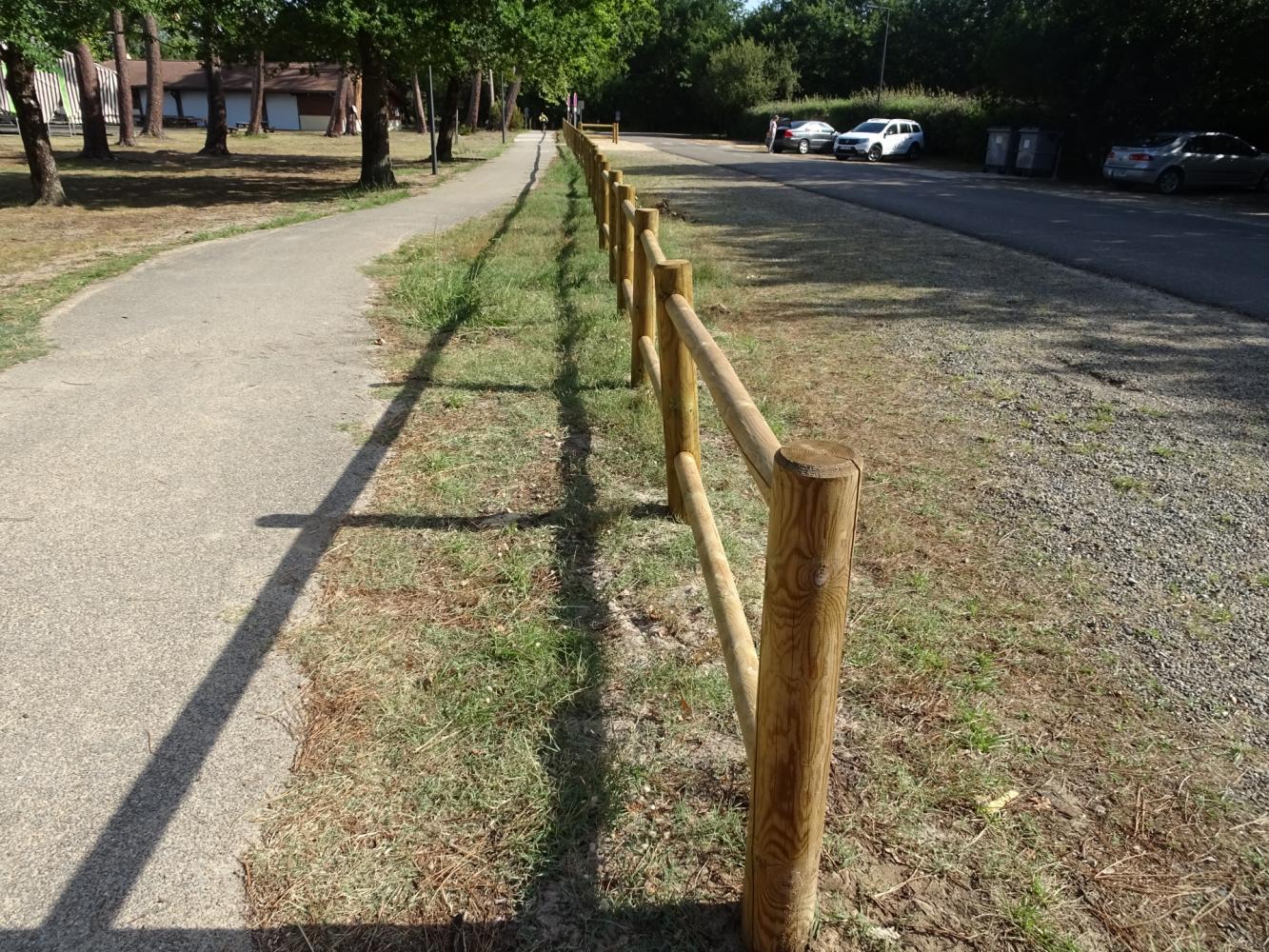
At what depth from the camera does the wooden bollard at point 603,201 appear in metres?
10.4

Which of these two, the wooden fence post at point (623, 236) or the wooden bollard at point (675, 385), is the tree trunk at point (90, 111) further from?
the wooden bollard at point (675, 385)

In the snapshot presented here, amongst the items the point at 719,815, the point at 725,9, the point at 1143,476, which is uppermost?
the point at 725,9

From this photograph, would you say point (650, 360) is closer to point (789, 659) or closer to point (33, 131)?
point (789, 659)

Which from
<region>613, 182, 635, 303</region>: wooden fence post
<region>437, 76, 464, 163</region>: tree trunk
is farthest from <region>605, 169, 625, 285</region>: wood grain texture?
<region>437, 76, 464, 163</region>: tree trunk

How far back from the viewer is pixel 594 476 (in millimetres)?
4652

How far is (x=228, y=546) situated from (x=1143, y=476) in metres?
4.28

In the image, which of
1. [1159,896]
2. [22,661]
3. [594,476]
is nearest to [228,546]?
[22,661]

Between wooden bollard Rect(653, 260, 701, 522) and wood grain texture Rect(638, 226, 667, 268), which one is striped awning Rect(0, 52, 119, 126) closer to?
wood grain texture Rect(638, 226, 667, 268)

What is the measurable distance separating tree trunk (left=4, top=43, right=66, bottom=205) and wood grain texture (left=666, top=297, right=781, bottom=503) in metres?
15.8

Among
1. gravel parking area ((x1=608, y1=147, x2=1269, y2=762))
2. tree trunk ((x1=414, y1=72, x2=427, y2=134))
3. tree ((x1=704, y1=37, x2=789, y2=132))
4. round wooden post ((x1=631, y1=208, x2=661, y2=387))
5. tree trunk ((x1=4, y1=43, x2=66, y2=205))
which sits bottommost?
gravel parking area ((x1=608, y1=147, x2=1269, y2=762))

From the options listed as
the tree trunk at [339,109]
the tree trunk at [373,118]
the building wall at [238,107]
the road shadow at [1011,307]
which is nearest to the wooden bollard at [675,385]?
the road shadow at [1011,307]

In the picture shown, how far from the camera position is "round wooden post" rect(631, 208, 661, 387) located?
5562 millimetres

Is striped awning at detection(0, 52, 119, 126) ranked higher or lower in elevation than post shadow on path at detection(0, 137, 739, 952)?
higher

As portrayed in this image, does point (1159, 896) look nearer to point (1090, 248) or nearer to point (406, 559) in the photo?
point (406, 559)
